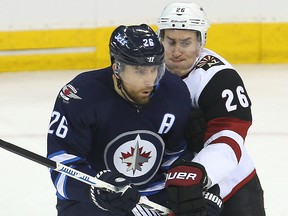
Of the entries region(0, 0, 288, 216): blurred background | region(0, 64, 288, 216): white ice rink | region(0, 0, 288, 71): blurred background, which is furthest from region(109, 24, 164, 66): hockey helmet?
region(0, 0, 288, 71): blurred background

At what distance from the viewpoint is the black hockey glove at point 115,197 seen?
2150mm

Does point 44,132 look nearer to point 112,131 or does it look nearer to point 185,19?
point 185,19

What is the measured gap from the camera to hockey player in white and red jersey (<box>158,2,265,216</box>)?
95.4 inches

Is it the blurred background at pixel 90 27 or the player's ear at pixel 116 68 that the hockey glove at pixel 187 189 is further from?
the blurred background at pixel 90 27

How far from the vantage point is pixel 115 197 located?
215cm

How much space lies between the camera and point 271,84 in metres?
5.24

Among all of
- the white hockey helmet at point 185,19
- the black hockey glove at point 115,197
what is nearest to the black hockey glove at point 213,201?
the black hockey glove at point 115,197

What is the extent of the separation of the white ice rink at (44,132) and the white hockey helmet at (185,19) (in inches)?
42.5

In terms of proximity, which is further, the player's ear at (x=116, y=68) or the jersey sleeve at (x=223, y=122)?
the jersey sleeve at (x=223, y=122)

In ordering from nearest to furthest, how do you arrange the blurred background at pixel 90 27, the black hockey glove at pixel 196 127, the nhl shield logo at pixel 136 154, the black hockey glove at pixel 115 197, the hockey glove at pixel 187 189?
1. the black hockey glove at pixel 115 197
2. the hockey glove at pixel 187 189
3. the nhl shield logo at pixel 136 154
4. the black hockey glove at pixel 196 127
5. the blurred background at pixel 90 27

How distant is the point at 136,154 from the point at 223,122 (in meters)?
0.29

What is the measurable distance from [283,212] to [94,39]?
2.62 metres

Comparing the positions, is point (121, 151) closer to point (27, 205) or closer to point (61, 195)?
point (61, 195)

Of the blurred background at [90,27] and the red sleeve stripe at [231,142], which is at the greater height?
the red sleeve stripe at [231,142]
